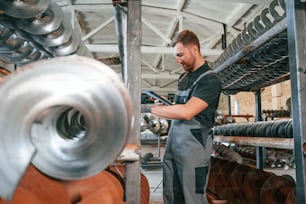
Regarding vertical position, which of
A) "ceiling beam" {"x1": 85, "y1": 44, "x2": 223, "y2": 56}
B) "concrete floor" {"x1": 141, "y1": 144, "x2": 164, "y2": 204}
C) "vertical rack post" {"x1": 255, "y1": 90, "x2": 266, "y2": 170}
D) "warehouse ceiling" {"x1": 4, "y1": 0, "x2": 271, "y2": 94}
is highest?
"warehouse ceiling" {"x1": 4, "y1": 0, "x2": 271, "y2": 94}

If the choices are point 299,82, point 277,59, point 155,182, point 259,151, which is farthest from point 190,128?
point 155,182

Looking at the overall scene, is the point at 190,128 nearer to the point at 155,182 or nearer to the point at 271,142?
the point at 271,142

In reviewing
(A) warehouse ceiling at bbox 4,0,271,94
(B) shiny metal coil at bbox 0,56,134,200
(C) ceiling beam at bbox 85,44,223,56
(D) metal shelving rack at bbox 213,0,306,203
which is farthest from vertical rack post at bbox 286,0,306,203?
(C) ceiling beam at bbox 85,44,223,56

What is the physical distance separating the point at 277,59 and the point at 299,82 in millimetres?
775

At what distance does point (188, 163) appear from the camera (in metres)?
1.45

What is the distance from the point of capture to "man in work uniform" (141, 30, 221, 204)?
141 centimetres

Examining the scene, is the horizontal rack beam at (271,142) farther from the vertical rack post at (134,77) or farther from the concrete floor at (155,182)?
the concrete floor at (155,182)

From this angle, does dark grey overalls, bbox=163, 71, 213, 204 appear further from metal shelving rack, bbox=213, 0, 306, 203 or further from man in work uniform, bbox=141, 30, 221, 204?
metal shelving rack, bbox=213, 0, 306, 203

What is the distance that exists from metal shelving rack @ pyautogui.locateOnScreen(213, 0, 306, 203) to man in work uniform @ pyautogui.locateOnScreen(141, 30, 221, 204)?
0.37 meters

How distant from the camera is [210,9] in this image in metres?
4.14

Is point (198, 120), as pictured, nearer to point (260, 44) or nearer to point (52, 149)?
point (260, 44)

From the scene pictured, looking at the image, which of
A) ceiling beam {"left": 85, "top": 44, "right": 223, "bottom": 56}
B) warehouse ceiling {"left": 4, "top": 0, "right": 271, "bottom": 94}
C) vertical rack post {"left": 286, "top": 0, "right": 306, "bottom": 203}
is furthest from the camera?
ceiling beam {"left": 85, "top": 44, "right": 223, "bottom": 56}

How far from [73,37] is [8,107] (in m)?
1.84

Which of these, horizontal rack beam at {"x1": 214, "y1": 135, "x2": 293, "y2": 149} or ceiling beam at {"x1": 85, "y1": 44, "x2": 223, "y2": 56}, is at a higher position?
ceiling beam at {"x1": 85, "y1": 44, "x2": 223, "y2": 56}
